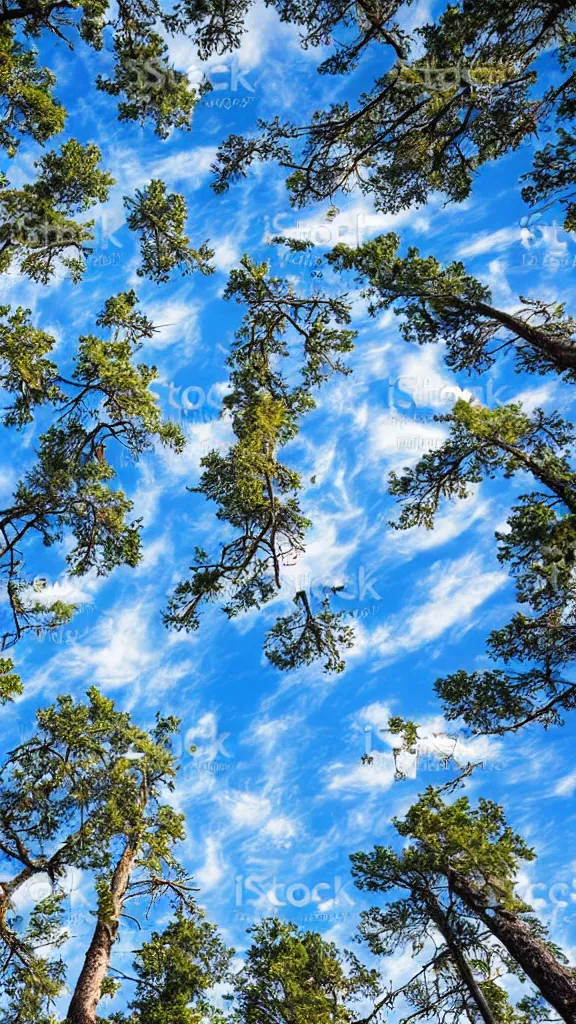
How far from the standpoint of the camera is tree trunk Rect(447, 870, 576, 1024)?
860 centimetres

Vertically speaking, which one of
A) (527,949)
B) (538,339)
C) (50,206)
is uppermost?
(50,206)

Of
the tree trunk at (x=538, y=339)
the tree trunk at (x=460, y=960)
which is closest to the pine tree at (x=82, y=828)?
the tree trunk at (x=460, y=960)

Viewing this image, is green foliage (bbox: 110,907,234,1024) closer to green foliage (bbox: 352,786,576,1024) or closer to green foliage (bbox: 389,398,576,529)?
green foliage (bbox: 352,786,576,1024)

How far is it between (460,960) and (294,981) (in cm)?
333

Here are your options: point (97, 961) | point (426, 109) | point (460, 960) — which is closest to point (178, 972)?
point (97, 961)

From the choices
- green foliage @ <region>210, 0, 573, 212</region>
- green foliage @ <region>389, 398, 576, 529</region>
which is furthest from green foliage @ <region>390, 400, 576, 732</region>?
green foliage @ <region>210, 0, 573, 212</region>

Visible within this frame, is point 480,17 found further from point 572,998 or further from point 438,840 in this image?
point 572,998

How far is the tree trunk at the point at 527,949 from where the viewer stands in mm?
8602

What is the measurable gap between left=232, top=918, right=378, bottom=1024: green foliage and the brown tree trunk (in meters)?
3.23

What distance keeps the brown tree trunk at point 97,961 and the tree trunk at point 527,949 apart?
233 inches

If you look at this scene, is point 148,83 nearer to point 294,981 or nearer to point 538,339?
point 538,339

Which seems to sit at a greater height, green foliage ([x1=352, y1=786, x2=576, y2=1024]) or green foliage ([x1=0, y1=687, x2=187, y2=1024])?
green foliage ([x1=0, y1=687, x2=187, y2=1024])

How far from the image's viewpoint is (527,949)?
951 centimetres

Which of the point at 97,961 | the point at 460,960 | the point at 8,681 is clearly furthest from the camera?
the point at 97,961
